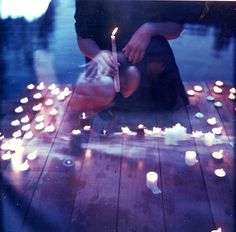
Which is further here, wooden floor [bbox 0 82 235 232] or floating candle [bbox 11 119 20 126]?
floating candle [bbox 11 119 20 126]

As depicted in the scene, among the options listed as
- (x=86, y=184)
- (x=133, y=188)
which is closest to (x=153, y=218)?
(x=133, y=188)

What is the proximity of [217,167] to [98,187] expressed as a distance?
2.19ft

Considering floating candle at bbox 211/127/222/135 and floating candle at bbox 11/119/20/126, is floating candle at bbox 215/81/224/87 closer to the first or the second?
floating candle at bbox 211/127/222/135

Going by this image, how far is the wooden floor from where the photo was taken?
151 cm

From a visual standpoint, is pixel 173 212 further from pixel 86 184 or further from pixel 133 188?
pixel 86 184

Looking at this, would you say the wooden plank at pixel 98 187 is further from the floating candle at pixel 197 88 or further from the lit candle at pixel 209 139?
the floating candle at pixel 197 88

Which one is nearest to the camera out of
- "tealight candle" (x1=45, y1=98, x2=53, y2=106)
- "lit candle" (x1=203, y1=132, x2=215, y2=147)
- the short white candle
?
the short white candle

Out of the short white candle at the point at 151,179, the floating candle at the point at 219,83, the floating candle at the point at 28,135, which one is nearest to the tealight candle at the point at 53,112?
the floating candle at the point at 28,135

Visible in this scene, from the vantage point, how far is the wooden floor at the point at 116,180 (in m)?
1.51

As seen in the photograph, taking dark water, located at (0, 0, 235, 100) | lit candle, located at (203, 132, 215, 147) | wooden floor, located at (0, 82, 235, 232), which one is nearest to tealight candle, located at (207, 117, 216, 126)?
wooden floor, located at (0, 82, 235, 232)

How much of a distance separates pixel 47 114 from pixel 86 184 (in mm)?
766

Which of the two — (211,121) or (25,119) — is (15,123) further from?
(211,121)

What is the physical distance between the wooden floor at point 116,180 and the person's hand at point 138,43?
0.42 metres

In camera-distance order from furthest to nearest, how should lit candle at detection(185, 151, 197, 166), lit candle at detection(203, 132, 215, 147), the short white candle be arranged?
1. lit candle at detection(203, 132, 215, 147)
2. lit candle at detection(185, 151, 197, 166)
3. the short white candle
